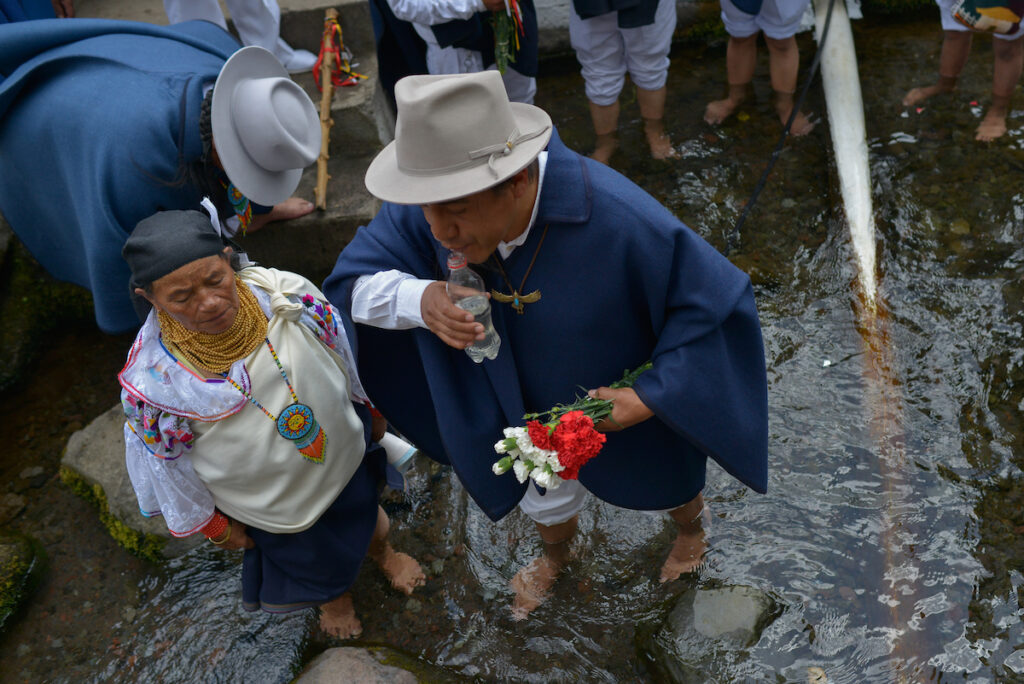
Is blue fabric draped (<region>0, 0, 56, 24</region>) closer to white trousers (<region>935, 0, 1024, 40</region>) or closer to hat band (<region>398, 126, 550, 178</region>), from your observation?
hat band (<region>398, 126, 550, 178</region>)

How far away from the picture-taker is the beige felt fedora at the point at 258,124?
3.44m

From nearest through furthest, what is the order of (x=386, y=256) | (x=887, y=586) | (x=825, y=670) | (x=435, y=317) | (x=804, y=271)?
(x=435, y=317), (x=386, y=256), (x=825, y=670), (x=887, y=586), (x=804, y=271)

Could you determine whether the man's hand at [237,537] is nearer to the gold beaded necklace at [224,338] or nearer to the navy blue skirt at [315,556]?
the navy blue skirt at [315,556]

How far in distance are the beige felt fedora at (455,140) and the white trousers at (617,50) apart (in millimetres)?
3056

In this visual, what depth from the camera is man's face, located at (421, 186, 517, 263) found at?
2197mm

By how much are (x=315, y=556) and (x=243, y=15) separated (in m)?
3.55

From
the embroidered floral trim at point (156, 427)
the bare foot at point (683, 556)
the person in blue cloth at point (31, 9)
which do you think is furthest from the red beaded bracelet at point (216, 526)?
the person in blue cloth at point (31, 9)

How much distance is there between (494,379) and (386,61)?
10.8 ft

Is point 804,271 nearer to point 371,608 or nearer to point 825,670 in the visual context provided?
point 825,670

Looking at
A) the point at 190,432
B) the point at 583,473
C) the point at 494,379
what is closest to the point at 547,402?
→ the point at 494,379

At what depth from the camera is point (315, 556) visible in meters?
3.20

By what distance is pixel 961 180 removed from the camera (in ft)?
16.1

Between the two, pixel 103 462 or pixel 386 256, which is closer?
pixel 386 256

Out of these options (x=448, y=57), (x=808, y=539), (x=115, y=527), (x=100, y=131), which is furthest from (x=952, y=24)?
(x=115, y=527)
